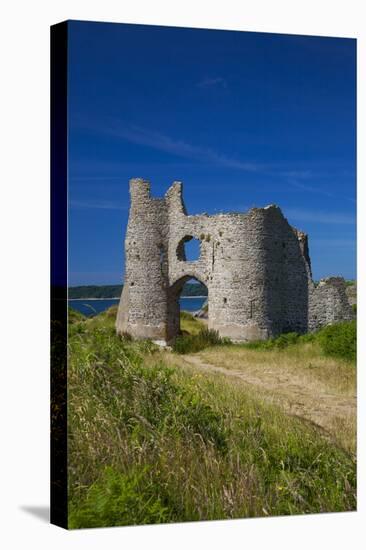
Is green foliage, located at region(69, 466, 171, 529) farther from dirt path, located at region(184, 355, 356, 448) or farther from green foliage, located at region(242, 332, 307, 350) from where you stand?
green foliage, located at region(242, 332, 307, 350)

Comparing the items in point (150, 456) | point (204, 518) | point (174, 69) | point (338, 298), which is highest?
point (174, 69)

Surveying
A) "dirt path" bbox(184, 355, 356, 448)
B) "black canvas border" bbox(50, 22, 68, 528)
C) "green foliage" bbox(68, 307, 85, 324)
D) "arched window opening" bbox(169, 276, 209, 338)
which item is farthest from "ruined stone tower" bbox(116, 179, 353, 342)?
"black canvas border" bbox(50, 22, 68, 528)

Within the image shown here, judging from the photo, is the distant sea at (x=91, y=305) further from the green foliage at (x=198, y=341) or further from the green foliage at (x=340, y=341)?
the green foliage at (x=340, y=341)

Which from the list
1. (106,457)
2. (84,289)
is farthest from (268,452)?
(84,289)

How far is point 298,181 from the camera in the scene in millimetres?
12047

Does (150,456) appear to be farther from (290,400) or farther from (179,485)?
(290,400)

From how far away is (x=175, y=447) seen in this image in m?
10.5

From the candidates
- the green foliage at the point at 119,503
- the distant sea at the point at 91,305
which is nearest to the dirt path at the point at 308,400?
the distant sea at the point at 91,305

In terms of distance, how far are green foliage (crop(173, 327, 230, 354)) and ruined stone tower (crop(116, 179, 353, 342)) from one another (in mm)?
135

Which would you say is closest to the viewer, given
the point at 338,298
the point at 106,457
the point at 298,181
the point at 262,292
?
the point at 106,457

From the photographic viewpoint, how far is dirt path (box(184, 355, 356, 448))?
1168cm

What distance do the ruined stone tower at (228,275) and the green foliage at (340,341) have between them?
36cm

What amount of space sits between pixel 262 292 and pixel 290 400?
3.77 meters

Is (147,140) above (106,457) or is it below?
above
